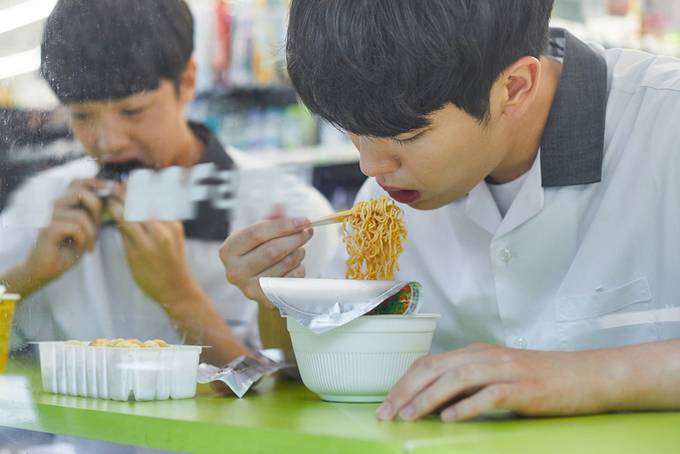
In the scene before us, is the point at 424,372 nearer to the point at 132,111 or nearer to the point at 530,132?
the point at 530,132

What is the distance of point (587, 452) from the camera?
34.6 inches

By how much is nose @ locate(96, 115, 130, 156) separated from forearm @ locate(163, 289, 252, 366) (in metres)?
0.31

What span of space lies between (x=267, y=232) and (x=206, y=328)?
363mm

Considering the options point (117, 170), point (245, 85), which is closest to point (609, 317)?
point (117, 170)

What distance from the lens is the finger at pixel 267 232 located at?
1.45 metres

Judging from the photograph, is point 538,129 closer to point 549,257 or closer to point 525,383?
point 549,257

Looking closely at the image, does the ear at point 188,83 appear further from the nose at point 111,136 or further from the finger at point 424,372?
the finger at point 424,372

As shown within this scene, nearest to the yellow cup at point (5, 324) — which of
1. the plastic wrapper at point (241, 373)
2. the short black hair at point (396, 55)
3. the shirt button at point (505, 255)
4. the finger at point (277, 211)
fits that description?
the plastic wrapper at point (241, 373)

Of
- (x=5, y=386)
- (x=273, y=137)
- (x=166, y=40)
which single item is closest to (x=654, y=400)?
(x=5, y=386)

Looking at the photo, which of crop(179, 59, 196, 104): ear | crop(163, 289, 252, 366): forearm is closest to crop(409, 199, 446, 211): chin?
crop(163, 289, 252, 366): forearm

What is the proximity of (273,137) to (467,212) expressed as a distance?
5.06ft

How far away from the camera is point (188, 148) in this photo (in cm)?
182

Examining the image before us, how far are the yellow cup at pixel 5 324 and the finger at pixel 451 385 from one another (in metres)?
0.60

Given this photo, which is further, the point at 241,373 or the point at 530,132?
the point at 530,132
